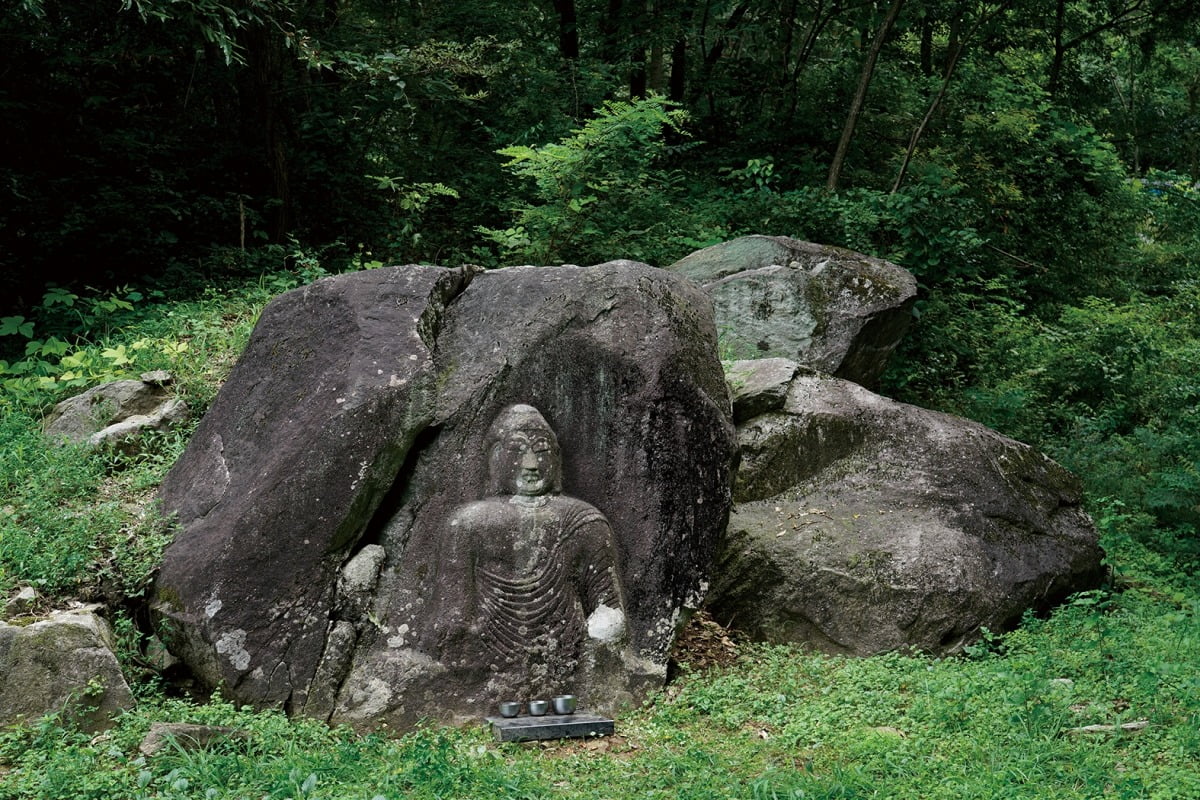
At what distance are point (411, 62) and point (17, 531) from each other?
268 inches

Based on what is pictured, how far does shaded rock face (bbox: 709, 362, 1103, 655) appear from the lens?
22.7ft

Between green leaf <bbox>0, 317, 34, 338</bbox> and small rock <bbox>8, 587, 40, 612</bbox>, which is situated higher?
green leaf <bbox>0, 317, 34, 338</bbox>

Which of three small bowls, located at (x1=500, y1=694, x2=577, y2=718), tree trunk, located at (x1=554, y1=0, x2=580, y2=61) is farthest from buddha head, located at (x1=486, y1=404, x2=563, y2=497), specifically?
tree trunk, located at (x1=554, y1=0, x2=580, y2=61)

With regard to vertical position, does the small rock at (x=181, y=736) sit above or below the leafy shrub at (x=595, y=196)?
below

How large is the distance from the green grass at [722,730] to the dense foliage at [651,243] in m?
0.02

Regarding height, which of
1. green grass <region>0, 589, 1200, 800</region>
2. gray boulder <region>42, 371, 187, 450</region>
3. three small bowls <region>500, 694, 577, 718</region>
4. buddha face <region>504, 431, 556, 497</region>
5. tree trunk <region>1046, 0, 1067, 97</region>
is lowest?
three small bowls <region>500, 694, 577, 718</region>

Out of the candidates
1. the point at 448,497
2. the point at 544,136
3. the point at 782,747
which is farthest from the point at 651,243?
the point at 782,747

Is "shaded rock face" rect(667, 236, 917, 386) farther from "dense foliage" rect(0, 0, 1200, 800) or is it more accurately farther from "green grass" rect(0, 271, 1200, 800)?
"green grass" rect(0, 271, 1200, 800)

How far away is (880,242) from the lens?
12203 mm

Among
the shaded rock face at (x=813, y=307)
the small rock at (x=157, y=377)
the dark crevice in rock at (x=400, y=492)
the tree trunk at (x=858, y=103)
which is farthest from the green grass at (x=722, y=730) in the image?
the tree trunk at (x=858, y=103)

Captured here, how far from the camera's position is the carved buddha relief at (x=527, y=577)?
592 centimetres

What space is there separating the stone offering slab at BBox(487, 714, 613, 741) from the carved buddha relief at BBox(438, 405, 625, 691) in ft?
0.95

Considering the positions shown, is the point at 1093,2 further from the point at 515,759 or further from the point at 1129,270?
the point at 515,759

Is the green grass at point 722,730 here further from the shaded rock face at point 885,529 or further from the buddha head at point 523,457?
the buddha head at point 523,457
